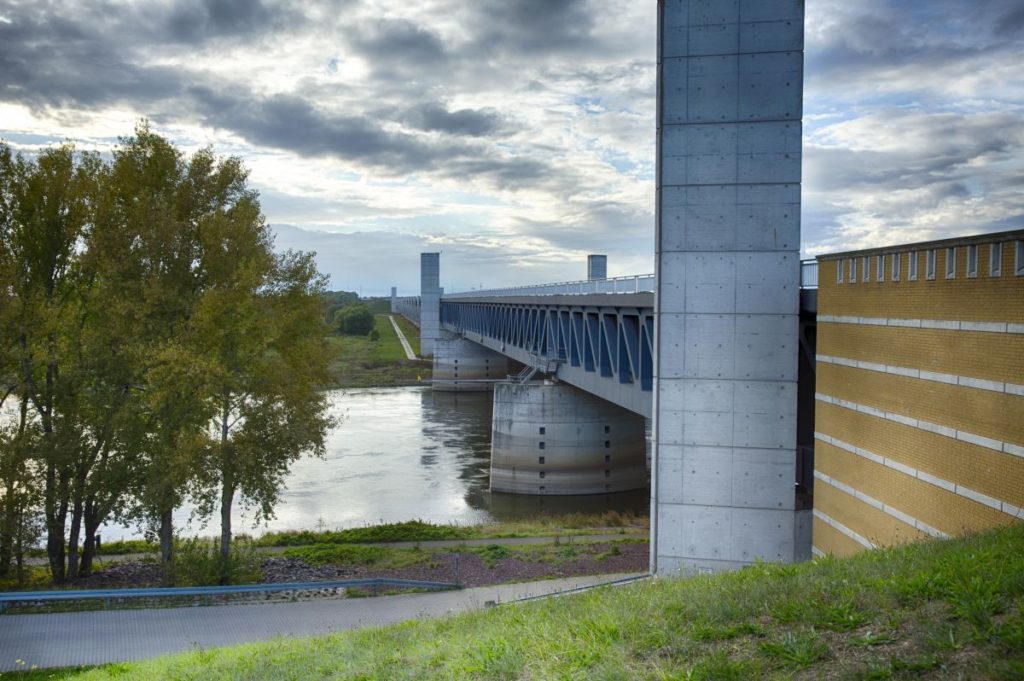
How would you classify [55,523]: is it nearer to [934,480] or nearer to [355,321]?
[934,480]

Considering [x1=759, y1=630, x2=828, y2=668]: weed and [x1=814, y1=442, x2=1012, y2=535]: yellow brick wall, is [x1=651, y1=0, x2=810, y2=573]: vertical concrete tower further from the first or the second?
[x1=759, y1=630, x2=828, y2=668]: weed

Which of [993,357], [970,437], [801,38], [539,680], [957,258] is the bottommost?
[539,680]

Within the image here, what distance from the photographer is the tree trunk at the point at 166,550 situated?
18.2m

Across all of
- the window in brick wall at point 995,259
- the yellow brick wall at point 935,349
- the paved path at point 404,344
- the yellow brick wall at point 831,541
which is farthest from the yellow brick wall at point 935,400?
the paved path at point 404,344

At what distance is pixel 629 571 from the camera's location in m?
19.6

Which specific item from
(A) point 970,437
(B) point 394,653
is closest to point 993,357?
(A) point 970,437

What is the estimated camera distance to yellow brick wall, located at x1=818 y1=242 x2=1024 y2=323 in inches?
425

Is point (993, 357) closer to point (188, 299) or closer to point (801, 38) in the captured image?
point (801, 38)

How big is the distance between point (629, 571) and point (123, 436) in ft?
39.0

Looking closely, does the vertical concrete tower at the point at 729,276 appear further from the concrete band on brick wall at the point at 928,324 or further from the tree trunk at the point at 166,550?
the tree trunk at the point at 166,550

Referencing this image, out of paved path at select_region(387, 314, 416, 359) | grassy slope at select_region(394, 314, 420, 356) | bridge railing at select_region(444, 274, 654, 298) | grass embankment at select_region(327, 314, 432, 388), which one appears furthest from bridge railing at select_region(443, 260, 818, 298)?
grassy slope at select_region(394, 314, 420, 356)

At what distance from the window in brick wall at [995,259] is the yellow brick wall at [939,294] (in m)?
0.07

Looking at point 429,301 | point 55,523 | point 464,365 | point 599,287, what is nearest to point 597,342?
point 599,287

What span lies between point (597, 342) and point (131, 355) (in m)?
18.1
